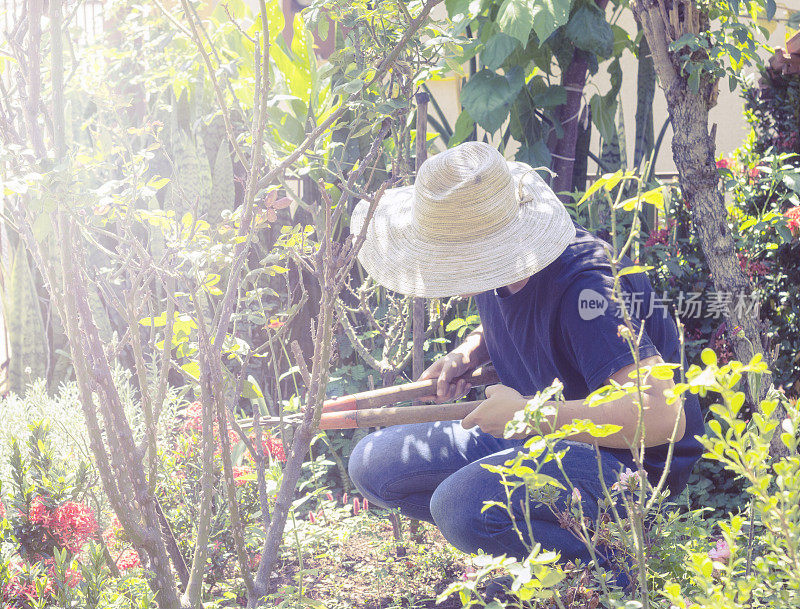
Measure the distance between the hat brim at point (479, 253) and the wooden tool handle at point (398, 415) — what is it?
285 millimetres

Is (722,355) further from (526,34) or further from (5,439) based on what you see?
(5,439)

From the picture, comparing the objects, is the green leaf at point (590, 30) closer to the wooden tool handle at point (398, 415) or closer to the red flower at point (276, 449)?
the wooden tool handle at point (398, 415)

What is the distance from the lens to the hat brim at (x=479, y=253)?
5.87 feet

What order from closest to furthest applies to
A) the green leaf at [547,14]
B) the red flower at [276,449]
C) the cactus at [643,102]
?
the red flower at [276,449], the green leaf at [547,14], the cactus at [643,102]

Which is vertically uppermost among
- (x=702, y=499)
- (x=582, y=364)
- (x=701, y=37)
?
(x=701, y=37)

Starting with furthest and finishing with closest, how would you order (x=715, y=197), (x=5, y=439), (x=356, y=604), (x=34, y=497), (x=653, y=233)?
(x=653, y=233), (x=5, y=439), (x=715, y=197), (x=356, y=604), (x=34, y=497)

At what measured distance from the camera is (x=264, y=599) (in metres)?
1.75

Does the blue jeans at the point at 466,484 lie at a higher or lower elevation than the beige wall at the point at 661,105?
lower

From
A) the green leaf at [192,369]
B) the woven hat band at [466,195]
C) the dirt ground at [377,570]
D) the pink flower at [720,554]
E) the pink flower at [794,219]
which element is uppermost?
the woven hat band at [466,195]

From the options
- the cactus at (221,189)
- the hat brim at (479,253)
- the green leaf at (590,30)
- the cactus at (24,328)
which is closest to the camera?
the hat brim at (479,253)

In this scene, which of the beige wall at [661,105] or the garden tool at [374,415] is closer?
the garden tool at [374,415]

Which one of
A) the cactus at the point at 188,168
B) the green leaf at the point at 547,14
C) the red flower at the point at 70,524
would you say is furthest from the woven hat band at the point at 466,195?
the cactus at the point at 188,168

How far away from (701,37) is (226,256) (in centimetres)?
157

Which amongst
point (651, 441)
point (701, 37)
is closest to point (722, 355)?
point (701, 37)
